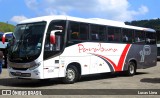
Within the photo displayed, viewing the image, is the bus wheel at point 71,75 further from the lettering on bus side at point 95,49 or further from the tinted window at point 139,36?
the tinted window at point 139,36

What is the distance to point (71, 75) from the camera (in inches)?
671

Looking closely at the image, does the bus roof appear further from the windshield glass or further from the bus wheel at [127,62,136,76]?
the bus wheel at [127,62,136,76]

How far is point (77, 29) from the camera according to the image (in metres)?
17.4

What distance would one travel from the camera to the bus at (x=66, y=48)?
1551 cm

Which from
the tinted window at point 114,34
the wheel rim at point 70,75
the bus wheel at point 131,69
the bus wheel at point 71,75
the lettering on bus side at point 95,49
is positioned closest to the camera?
the bus wheel at point 71,75

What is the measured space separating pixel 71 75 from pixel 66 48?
4.60 feet

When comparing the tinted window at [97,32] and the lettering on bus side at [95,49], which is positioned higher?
the tinted window at [97,32]

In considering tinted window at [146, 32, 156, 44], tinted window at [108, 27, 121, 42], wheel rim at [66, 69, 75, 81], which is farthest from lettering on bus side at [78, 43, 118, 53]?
tinted window at [146, 32, 156, 44]

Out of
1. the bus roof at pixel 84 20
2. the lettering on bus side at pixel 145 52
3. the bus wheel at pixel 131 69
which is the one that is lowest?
the bus wheel at pixel 131 69

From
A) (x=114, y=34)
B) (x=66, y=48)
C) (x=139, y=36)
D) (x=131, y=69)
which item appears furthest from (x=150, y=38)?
(x=66, y=48)

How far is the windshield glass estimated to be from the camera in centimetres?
1547

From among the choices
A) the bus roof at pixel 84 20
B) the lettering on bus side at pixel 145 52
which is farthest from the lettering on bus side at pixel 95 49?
the lettering on bus side at pixel 145 52

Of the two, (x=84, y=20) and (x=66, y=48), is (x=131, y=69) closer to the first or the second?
(x=84, y=20)

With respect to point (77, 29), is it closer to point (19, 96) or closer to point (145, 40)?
point (19, 96)
